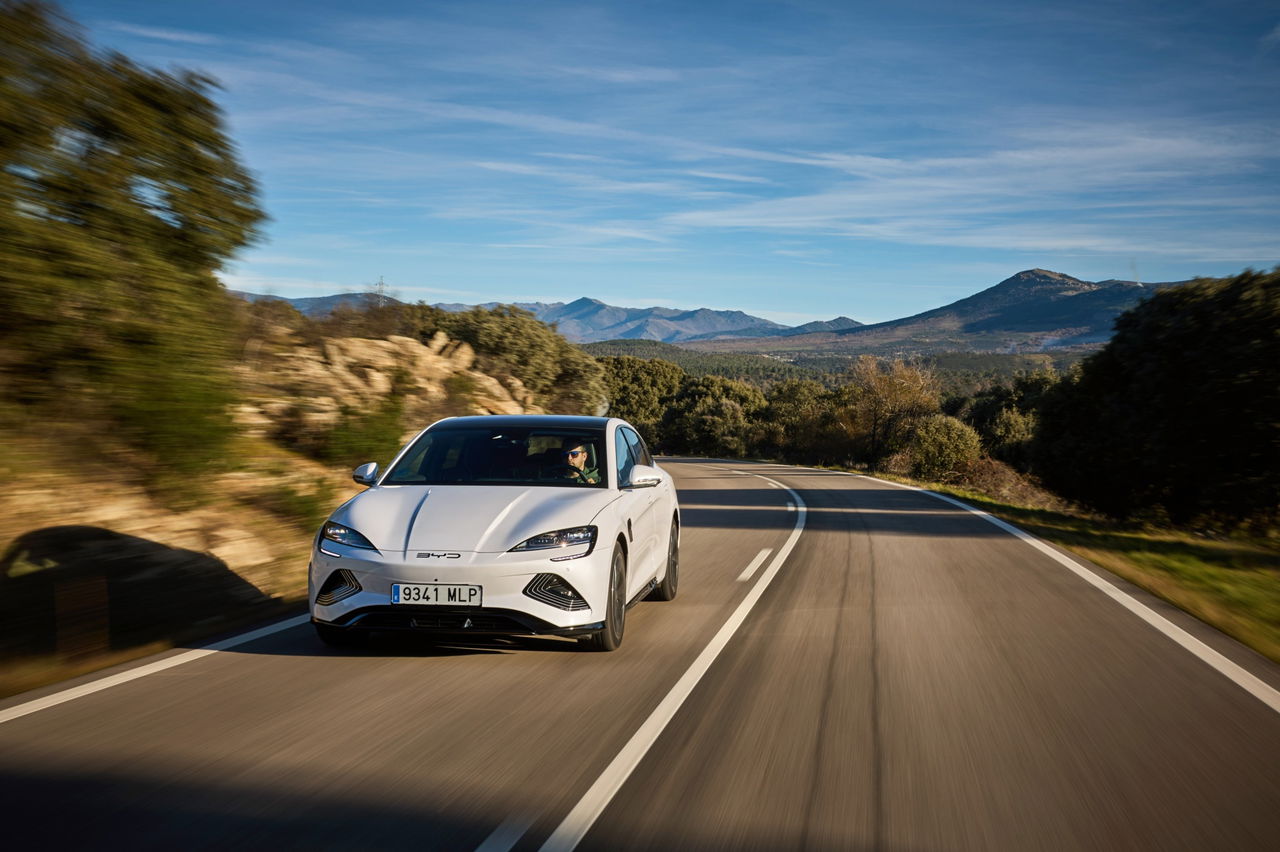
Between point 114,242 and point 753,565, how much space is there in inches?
273

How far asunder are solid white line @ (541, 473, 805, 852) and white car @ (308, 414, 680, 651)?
0.66 meters

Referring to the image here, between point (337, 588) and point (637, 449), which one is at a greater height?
point (637, 449)

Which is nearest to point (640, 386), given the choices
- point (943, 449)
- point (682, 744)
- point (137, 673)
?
point (943, 449)

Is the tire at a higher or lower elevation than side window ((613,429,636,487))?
lower

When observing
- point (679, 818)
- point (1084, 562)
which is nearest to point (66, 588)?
point (679, 818)

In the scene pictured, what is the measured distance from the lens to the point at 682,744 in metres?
5.02

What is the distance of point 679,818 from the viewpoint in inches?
161

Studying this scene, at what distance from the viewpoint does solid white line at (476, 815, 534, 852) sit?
375 centimetres

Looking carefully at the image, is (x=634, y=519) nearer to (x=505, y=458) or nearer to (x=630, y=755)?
(x=505, y=458)

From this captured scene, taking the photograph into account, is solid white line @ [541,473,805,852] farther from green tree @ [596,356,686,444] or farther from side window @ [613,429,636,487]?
green tree @ [596,356,686,444]

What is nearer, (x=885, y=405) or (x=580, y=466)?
(x=580, y=466)

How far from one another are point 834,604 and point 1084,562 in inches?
179

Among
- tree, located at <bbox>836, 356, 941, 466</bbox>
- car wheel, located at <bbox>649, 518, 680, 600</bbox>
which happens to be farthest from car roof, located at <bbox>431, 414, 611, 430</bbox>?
tree, located at <bbox>836, 356, 941, 466</bbox>

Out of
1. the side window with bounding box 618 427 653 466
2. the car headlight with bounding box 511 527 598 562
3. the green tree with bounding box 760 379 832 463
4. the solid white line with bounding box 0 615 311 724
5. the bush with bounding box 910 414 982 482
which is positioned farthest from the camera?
the green tree with bounding box 760 379 832 463
